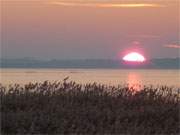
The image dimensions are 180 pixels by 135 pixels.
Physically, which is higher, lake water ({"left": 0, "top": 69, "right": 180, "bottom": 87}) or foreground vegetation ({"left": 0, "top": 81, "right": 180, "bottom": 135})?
lake water ({"left": 0, "top": 69, "right": 180, "bottom": 87})

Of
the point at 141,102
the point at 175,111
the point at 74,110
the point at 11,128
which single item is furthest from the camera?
the point at 141,102

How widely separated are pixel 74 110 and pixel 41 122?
4.52 feet

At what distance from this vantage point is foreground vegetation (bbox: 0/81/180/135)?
11734 mm

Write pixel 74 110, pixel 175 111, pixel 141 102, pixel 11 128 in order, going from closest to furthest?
pixel 11 128
pixel 74 110
pixel 175 111
pixel 141 102

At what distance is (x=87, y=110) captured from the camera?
13078 millimetres

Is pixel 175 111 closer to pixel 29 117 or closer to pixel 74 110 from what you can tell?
pixel 74 110

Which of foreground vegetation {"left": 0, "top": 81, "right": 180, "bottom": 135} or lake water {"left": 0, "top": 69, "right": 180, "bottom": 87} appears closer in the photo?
foreground vegetation {"left": 0, "top": 81, "right": 180, "bottom": 135}

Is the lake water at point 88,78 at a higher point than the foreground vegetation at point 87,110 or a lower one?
higher

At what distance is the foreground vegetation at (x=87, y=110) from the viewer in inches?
462

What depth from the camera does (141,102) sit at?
1496cm

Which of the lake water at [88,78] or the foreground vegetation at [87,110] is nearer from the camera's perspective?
the foreground vegetation at [87,110]

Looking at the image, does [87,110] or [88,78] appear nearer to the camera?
[87,110]

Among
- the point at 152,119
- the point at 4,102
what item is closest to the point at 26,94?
the point at 4,102

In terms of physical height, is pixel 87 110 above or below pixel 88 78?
below
